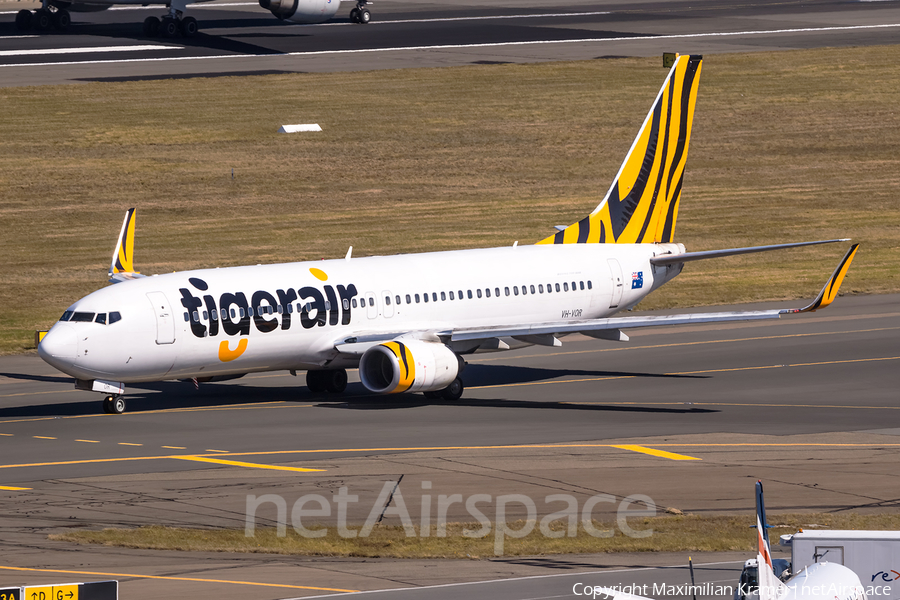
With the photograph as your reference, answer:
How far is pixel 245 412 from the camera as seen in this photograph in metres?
42.9

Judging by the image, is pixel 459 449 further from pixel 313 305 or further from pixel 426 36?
pixel 426 36

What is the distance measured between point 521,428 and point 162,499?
454 inches

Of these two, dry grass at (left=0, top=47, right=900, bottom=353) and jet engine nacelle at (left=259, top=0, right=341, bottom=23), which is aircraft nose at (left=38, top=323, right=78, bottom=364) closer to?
dry grass at (left=0, top=47, right=900, bottom=353)

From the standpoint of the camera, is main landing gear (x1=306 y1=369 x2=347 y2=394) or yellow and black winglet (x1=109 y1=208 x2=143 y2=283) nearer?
main landing gear (x1=306 y1=369 x2=347 y2=394)

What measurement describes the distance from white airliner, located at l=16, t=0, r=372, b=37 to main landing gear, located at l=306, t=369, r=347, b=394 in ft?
206

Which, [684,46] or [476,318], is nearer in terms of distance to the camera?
[476,318]

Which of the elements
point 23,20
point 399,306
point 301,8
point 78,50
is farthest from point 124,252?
point 23,20

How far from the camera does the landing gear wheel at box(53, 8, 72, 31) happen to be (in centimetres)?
10944

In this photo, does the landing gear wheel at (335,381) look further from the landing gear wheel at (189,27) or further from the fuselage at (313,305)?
the landing gear wheel at (189,27)

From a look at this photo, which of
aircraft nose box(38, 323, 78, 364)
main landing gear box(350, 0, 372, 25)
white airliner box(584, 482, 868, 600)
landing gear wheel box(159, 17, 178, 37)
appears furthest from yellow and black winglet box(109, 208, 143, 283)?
main landing gear box(350, 0, 372, 25)

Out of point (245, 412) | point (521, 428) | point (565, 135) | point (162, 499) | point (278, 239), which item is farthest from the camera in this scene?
point (565, 135)

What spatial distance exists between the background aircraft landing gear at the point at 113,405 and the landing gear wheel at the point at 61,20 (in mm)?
73425

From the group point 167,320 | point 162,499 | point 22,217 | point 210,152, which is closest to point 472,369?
point 167,320

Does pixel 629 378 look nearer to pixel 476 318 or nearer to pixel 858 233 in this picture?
pixel 476 318
